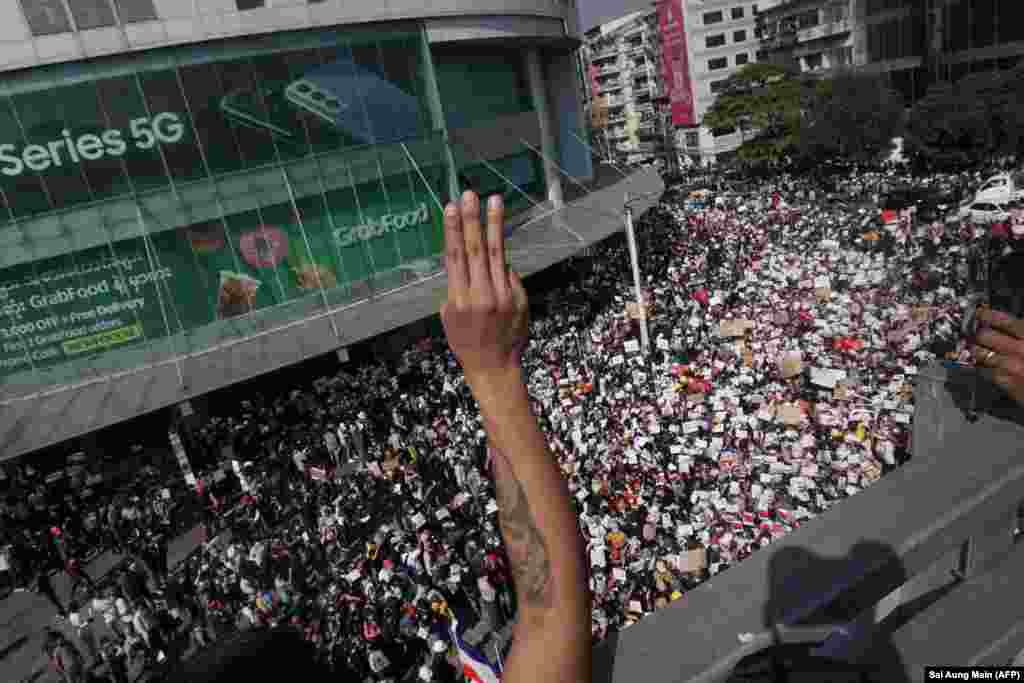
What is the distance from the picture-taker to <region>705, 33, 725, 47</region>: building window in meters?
52.6

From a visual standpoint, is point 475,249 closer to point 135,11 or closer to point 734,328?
point 734,328

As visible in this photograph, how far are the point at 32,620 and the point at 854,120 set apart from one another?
40127 mm

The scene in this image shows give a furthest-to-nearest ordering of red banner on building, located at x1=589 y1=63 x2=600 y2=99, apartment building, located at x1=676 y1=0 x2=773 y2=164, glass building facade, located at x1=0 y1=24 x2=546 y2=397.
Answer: red banner on building, located at x1=589 y1=63 x2=600 y2=99 < apartment building, located at x1=676 y1=0 x2=773 y2=164 < glass building facade, located at x1=0 y1=24 x2=546 y2=397

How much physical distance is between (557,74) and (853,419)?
25.8 meters

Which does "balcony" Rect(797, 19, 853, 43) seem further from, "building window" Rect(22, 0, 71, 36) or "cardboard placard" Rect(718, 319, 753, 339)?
"building window" Rect(22, 0, 71, 36)

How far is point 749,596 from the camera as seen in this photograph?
6.40 ft

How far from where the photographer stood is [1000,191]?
1991 cm

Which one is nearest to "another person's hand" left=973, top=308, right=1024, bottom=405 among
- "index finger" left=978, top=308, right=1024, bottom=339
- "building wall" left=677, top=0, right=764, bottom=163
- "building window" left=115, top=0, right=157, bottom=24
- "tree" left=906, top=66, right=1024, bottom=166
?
"index finger" left=978, top=308, right=1024, bottom=339

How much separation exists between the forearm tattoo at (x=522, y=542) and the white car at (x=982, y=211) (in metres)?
21.7

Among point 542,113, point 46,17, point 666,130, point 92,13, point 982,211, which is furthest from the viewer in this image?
point 666,130

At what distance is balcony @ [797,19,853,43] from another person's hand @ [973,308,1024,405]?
5150 cm

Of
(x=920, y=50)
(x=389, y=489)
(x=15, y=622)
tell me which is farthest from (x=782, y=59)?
(x=15, y=622)

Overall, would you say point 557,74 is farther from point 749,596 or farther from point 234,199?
point 749,596

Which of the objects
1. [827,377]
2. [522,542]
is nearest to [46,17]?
[827,377]
